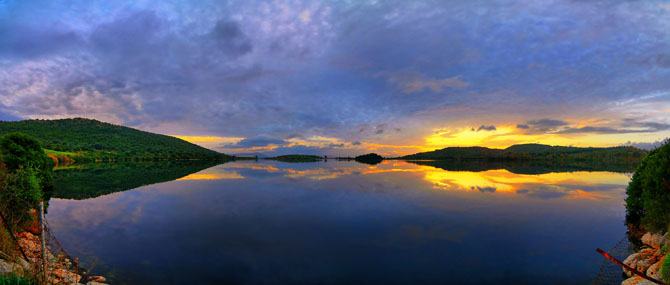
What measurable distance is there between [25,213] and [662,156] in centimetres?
3273

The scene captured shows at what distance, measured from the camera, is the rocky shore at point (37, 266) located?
7.48 metres

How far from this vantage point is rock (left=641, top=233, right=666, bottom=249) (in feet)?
38.9

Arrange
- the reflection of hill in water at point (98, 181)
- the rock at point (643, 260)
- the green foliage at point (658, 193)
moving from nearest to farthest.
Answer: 1. the rock at point (643, 260)
2. the green foliage at point (658, 193)
3. the reflection of hill in water at point (98, 181)

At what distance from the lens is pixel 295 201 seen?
23.7m

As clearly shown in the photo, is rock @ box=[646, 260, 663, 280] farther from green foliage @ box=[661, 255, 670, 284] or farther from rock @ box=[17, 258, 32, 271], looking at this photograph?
rock @ box=[17, 258, 32, 271]

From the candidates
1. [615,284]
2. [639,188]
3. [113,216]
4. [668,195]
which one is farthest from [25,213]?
[639,188]

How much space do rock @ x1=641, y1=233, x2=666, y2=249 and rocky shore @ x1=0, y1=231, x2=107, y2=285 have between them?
75.8 ft

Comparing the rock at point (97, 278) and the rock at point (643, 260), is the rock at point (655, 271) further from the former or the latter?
the rock at point (97, 278)

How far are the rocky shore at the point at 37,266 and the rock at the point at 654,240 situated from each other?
23105mm

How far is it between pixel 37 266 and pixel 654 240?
2540 centimetres

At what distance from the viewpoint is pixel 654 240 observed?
1241 centimetres

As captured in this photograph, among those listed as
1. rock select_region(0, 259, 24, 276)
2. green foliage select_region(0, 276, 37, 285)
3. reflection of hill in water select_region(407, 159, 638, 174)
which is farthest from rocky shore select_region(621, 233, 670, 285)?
reflection of hill in water select_region(407, 159, 638, 174)

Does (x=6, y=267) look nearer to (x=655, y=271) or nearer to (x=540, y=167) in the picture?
(x=655, y=271)

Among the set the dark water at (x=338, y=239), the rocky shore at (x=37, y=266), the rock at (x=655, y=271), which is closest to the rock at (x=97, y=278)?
the rocky shore at (x=37, y=266)
